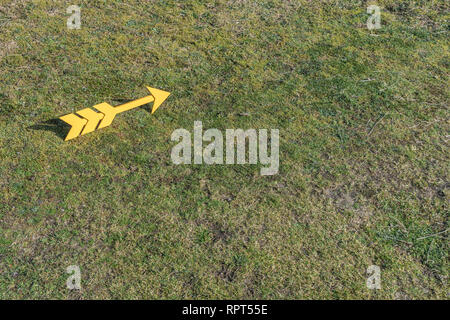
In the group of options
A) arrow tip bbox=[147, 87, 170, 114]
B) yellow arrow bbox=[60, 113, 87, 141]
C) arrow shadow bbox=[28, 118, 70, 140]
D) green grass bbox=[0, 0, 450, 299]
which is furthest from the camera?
arrow tip bbox=[147, 87, 170, 114]

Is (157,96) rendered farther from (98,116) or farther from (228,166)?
(228,166)

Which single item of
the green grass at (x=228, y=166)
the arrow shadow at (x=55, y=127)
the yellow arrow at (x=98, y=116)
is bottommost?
the green grass at (x=228, y=166)

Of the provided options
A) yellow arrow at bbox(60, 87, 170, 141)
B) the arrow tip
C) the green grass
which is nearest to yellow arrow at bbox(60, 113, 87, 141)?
yellow arrow at bbox(60, 87, 170, 141)

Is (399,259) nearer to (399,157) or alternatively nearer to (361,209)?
(361,209)

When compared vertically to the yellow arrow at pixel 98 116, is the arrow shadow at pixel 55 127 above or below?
below

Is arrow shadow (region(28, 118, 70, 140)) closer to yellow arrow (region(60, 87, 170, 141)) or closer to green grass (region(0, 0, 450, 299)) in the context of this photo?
green grass (region(0, 0, 450, 299))

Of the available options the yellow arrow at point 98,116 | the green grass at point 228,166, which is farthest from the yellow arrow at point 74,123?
the green grass at point 228,166

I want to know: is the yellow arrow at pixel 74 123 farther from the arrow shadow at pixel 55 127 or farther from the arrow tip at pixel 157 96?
the arrow tip at pixel 157 96
